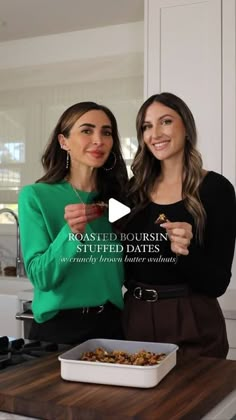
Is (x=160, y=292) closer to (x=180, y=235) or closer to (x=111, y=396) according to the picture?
(x=180, y=235)

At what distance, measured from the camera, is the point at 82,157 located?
1438 millimetres

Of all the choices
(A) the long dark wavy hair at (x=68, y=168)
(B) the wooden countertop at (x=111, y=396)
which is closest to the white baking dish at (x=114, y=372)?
(B) the wooden countertop at (x=111, y=396)

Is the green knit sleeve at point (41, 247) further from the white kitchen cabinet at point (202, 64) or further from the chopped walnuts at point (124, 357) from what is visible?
the white kitchen cabinet at point (202, 64)

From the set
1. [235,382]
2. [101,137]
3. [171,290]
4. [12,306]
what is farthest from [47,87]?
[235,382]

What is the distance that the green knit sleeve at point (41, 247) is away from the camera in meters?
1.22

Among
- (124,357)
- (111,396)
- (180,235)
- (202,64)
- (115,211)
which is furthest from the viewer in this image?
(202,64)

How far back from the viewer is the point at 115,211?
55.4 inches

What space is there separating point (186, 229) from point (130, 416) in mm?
516

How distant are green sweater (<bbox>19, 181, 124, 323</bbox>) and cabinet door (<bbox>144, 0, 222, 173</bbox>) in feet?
3.57

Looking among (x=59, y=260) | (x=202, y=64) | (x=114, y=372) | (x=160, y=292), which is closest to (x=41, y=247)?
(x=59, y=260)

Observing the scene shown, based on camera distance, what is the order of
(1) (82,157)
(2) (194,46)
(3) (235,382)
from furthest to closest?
1. (2) (194,46)
2. (1) (82,157)
3. (3) (235,382)

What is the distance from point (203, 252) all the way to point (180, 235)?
0.13 m

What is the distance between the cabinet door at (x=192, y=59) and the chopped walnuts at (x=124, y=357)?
137 cm

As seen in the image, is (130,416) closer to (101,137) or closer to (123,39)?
(101,137)
